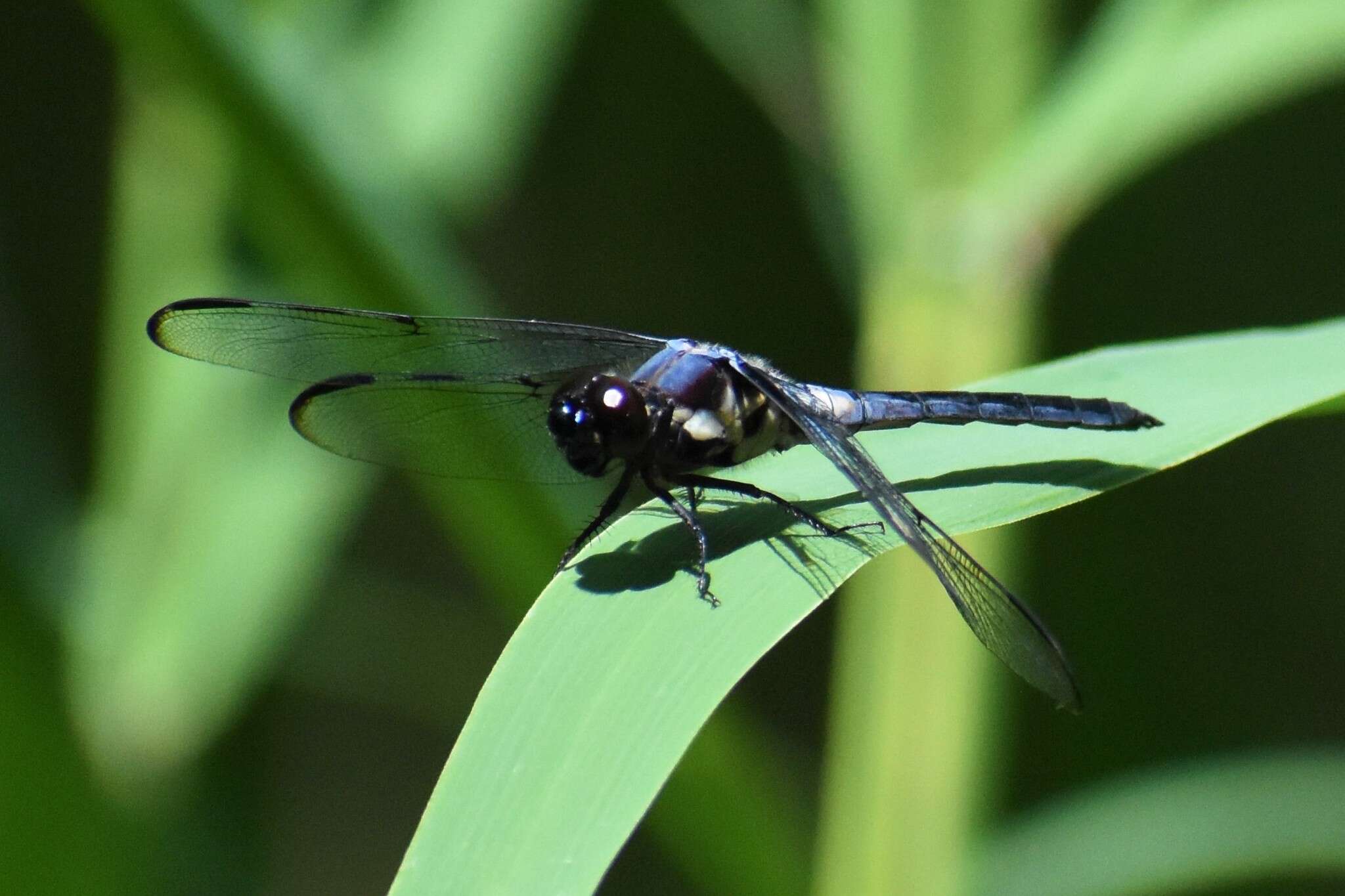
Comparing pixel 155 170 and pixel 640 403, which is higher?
pixel 155 170

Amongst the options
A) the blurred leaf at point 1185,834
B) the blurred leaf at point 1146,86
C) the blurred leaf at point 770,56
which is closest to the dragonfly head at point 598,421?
the blurred leaf at point 1146,86

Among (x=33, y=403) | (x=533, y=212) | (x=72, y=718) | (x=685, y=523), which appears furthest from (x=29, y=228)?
(x=685, y=523)

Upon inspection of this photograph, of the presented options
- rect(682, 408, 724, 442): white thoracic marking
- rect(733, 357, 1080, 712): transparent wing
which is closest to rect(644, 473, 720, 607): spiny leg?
rect(682, 408, 724, 442): white thoracic marking

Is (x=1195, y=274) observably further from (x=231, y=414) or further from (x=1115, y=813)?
(x=231, y=414)

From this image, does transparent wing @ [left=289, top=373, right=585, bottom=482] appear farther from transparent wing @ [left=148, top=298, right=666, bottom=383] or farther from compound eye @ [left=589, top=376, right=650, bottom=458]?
compound eye @ [left=589, top=376, right=650, bottom=458]

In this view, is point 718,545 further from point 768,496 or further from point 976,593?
point 976,593
